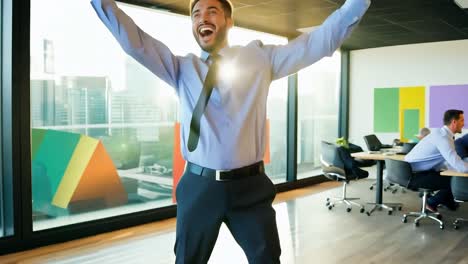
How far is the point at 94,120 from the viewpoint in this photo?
5.16 meters

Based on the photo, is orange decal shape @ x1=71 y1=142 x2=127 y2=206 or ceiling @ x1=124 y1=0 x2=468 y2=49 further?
ceiling @ x1=124 y1=0 x2=468 y2=49

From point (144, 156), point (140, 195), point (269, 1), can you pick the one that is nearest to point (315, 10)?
point (269, 1)

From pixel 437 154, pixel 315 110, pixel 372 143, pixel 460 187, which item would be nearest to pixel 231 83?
pixel 460 187

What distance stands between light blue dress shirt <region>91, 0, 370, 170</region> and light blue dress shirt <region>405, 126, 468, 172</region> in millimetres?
3708

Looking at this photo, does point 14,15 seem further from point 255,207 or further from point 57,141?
point 255,207

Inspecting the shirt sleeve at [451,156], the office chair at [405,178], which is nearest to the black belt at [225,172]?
the shirt sleeve at [451,156]

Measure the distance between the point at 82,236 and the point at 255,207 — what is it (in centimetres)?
361

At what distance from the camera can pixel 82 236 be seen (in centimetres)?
487

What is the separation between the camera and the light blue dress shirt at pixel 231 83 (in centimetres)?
169

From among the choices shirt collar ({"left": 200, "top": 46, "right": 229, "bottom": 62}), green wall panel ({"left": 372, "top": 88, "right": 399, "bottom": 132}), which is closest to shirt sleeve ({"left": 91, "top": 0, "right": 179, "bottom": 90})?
shirt collar ({"left": 200, "top": 46, "right": 229, "bottom": 62})

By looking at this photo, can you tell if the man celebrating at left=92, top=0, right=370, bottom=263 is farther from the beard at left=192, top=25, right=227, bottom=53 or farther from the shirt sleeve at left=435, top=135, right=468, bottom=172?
the shirt sleeve at left=435, top=135, right=468, bottom=172

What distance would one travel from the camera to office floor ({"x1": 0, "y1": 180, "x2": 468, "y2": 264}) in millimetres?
4164

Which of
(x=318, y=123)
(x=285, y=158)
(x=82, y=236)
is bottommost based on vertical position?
(x=82, y=236)

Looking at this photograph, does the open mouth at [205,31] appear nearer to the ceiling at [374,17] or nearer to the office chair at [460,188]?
the ceiling at [374,17]
